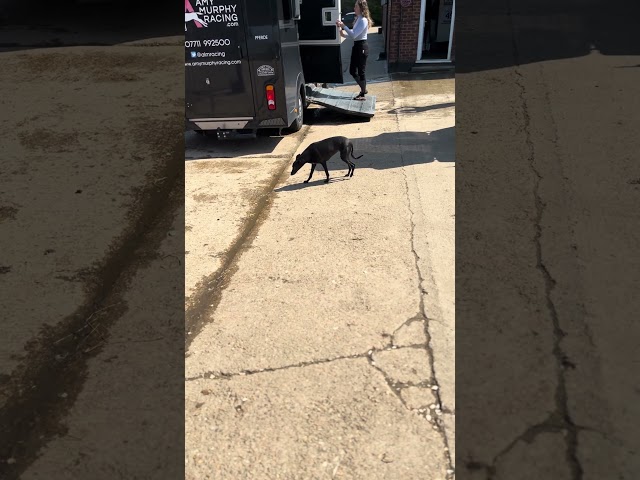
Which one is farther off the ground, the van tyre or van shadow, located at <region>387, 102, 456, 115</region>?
the van tyre

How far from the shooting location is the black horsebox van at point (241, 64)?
7.18m

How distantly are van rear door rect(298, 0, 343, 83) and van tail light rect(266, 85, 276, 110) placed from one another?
6.44 ft

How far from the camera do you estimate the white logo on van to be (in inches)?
292

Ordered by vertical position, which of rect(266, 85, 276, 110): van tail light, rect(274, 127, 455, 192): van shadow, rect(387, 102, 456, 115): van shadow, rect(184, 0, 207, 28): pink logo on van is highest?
rect(184, 0, 207, 28): pink logo on van

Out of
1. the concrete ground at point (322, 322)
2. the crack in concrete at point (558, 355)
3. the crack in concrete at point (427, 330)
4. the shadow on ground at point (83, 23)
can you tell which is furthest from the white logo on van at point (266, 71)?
the shadow on ground at point (83, 23)

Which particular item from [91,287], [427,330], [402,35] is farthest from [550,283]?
[402,35]

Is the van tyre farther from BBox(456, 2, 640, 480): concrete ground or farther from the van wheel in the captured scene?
BBox(456, 2, 640, 480): concrete ground

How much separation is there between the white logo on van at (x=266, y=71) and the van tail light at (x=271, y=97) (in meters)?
0.18

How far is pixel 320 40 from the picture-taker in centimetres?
896

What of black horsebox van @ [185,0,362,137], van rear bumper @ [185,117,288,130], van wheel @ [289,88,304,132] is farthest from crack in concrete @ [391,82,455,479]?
van wheel @ [289,88,304,132]

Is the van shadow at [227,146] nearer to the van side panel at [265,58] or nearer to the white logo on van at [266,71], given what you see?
the van side panel at [265,58]

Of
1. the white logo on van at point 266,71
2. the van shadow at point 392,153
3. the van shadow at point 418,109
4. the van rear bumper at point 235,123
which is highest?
the white logo on van at point 266,71

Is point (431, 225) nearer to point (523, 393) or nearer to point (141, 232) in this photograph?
point (523, 393)

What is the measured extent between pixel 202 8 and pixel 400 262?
5.19 m
